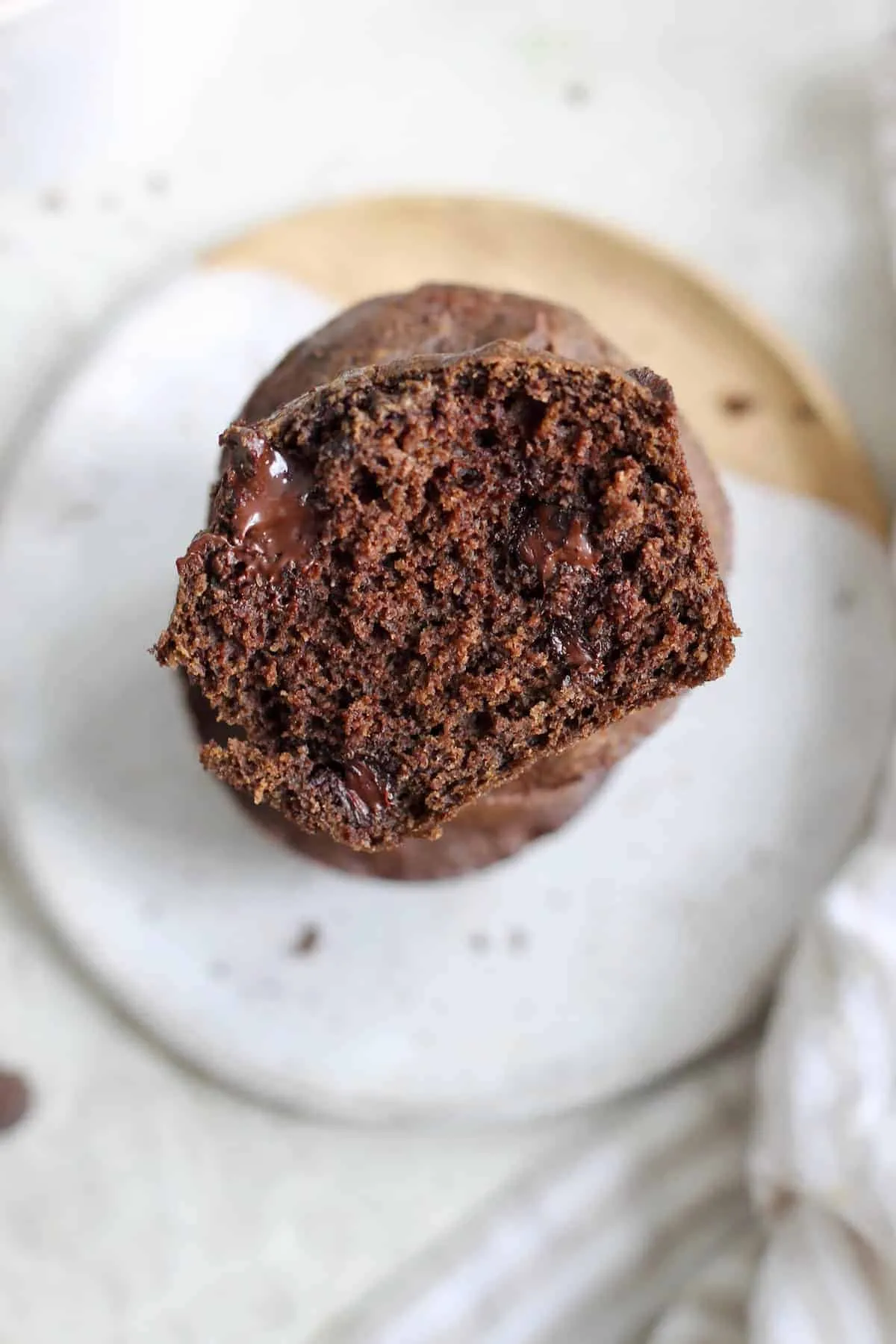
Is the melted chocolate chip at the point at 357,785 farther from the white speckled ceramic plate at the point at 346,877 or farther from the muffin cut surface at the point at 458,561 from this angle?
the white speckled ceramic plate at the point at 346,877

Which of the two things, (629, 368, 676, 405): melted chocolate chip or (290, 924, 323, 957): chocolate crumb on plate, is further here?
(290, 924, 323, 957): chocolate crumb on plate

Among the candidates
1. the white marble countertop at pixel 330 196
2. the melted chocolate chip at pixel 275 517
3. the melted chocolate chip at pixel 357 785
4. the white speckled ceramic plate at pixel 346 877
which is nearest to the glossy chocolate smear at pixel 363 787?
the melted chocolate chip at pixel 357 785

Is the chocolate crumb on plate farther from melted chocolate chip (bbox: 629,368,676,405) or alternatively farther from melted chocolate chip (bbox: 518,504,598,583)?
melted chocolate chip (bbox: 629,368,676,405)

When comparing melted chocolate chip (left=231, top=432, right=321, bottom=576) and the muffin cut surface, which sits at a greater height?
melted chocolate chip (left=231, top=432, right=321, bottom=576)

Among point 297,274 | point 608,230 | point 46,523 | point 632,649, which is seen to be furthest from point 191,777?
point 608,230

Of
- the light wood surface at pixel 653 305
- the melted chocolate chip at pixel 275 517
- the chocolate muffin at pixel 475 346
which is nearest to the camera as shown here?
the melted chocolate chip at pixel 275 517

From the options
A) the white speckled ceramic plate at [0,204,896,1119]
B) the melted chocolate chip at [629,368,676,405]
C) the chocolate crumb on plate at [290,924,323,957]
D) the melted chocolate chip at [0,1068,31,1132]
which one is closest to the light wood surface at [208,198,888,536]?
the white speckled ceramic plate at [0,204,896,1119]

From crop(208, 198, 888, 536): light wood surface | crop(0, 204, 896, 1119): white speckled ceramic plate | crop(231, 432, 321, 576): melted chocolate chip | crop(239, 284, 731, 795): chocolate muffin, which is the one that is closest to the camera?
crop(231, 432, 321, 576): melted chocolate chip

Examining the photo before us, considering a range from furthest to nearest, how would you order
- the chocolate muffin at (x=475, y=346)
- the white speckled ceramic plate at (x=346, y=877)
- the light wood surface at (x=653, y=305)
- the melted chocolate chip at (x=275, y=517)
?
the light wood surface at (x=653, y=305) → the white speckled ceramic plate at (x=346, y=877) → the chocolate muffin at (x=475, y=346) → the melted chocolate chip at (x=275, y=517)
